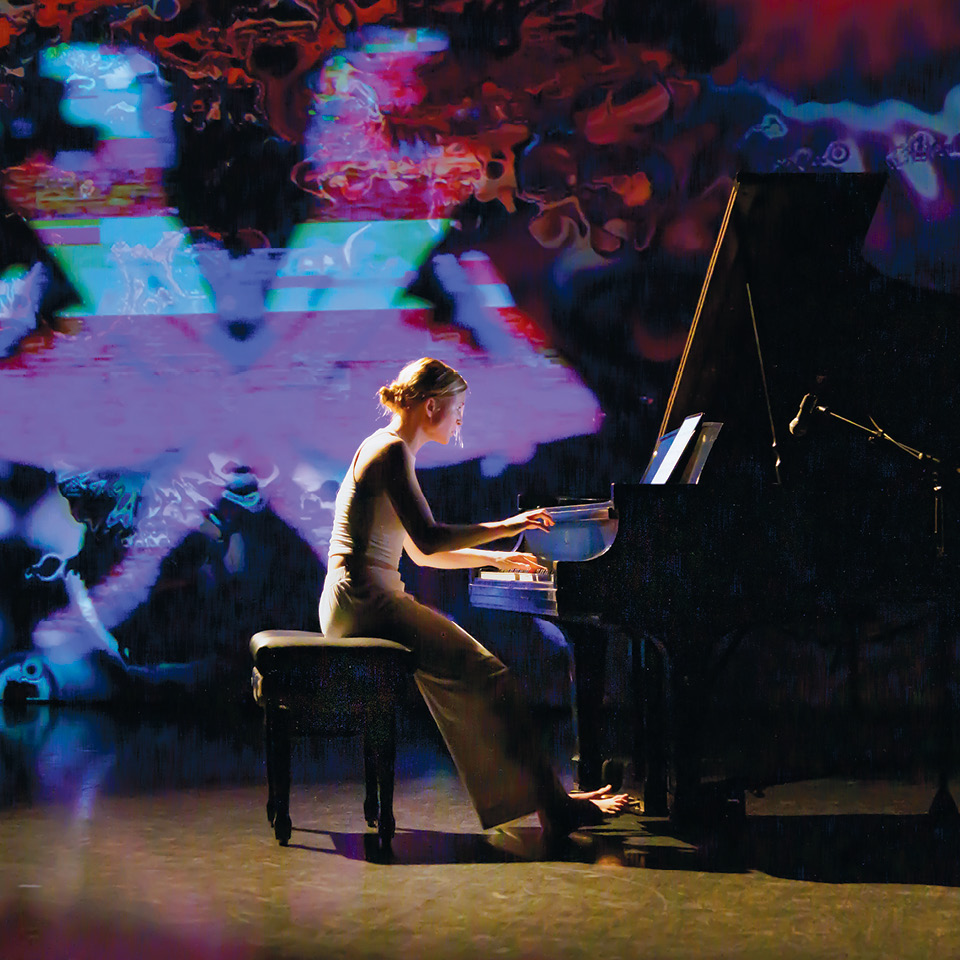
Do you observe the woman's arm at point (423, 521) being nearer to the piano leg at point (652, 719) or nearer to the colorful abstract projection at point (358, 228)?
the piano leg at point (652, 719)

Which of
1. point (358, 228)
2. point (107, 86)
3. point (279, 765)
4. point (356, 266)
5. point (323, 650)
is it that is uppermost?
point (107, 86)

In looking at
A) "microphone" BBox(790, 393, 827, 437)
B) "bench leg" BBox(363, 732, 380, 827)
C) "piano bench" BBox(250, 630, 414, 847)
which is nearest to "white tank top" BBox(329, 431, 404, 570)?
"piano bench" BBox(250, 630, 414, 847)

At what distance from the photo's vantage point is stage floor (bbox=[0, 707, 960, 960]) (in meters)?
2.24

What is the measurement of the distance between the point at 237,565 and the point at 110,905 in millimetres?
3203

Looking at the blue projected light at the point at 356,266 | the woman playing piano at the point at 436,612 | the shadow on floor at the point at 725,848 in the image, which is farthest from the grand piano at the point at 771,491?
the blue projected light at the point at 356,266

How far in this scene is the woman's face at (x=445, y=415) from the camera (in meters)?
3.13

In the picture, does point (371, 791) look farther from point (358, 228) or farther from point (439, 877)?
point (358, 228)

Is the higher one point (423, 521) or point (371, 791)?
point (423, 521)

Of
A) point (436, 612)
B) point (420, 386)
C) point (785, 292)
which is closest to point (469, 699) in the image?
point (436, 612)

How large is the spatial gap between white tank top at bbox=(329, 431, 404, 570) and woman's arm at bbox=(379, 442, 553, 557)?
0.06 meters

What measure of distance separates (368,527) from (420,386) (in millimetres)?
425

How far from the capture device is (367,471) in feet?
10.1

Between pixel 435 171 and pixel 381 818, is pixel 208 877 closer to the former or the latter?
pixel 381 818

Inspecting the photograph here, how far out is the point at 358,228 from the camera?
5.62 meters
